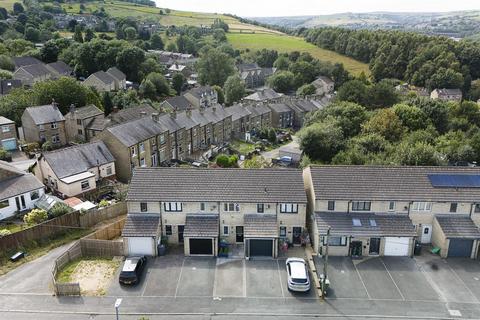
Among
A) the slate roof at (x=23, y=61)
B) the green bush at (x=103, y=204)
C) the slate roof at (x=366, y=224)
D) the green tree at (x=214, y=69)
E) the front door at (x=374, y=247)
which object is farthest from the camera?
the green tree at (x=214, y=69)

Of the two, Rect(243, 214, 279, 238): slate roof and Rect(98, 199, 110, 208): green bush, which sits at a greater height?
Rect(243, 214, 279, 238): slate roof

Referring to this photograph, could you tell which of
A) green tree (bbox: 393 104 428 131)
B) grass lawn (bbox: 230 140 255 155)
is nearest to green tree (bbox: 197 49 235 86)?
grass lawn (bbox: 230 140 255 155)

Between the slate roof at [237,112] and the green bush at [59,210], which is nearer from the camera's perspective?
the green bush at [59,210]

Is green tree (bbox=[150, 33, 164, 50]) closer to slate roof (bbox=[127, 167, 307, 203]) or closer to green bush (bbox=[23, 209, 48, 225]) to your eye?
green bush (bbox=[23, 209, 48, 225])

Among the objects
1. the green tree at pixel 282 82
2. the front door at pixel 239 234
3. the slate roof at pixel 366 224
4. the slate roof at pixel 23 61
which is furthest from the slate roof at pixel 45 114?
the green tree at pixel 282 82

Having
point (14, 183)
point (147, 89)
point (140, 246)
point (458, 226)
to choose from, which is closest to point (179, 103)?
point (147, 89)

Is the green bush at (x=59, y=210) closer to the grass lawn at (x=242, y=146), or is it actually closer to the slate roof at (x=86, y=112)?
the slate roof at (x=86, y=112)

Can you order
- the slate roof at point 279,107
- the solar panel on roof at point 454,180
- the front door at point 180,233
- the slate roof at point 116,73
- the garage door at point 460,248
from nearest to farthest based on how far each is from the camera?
the garage door at point 460,248 → the front door at point 180,233 → the solar panel on roof at point 454,180 → the slate roof at point 279,107 → the slate roof at point 116,73
